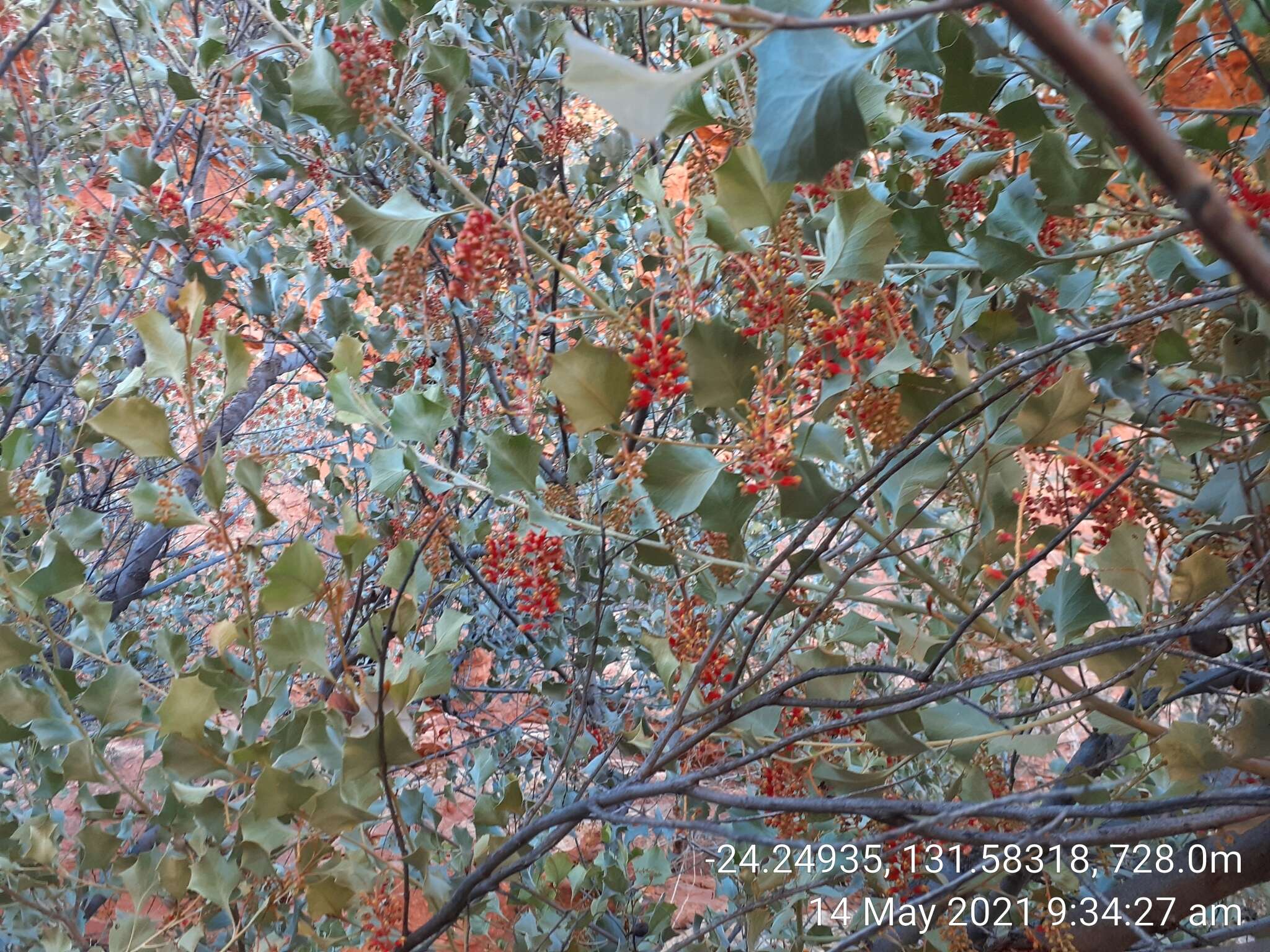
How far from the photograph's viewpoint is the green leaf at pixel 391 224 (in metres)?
0.63

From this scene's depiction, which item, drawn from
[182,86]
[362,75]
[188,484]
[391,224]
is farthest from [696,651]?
[188,484]

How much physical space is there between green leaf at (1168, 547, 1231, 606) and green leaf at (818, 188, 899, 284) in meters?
0.31

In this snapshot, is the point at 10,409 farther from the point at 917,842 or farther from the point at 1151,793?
the point at 1151,793

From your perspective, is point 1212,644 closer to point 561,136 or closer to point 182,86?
point 561,136

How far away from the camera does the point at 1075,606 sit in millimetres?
714

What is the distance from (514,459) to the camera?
0.72 meters

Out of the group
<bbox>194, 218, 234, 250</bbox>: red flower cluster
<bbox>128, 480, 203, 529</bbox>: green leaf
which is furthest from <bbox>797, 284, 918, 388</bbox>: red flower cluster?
<bbox>194, 218, 234, 250</bbox>: red flower cluster

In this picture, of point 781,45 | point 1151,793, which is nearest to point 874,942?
Result: point 1151,793

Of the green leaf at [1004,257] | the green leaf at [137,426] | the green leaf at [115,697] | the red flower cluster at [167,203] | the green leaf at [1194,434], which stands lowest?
the green leaf at [115,697]

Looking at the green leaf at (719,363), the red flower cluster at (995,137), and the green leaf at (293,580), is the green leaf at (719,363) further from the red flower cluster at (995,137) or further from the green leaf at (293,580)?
the red flower cluster at (995,137)

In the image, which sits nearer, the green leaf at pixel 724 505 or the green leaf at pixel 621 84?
the green leaf at pixel 621 84

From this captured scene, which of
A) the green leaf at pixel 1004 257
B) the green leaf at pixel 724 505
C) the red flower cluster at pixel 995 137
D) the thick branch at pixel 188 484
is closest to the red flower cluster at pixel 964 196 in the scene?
Result: the red flower cluster at pixel 995 137

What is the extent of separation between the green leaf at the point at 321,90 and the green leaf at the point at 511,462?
286 millimetres

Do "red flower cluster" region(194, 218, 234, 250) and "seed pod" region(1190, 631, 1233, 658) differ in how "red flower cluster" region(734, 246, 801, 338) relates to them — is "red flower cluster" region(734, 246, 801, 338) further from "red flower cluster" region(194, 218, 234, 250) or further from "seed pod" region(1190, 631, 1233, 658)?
"red flower cluster" region(194, 218, 234, 250)
